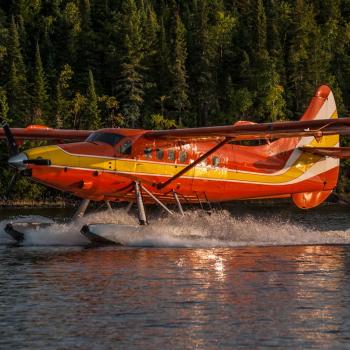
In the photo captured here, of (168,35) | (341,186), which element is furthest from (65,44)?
(341,186)

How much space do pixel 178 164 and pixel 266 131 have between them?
86.5 inches

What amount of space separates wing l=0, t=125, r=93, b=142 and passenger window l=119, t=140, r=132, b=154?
3.60 meters

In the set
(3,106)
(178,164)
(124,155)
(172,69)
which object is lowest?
(178,164)

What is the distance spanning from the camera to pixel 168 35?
3642 inches

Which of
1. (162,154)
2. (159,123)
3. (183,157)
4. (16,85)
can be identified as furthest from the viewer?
(159,123)

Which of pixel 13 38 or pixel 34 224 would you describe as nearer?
pixel 34 224

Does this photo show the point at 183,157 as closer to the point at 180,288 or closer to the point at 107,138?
the point at 107,138

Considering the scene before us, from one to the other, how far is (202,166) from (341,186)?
4091 centimetres

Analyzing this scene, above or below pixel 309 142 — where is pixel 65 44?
above

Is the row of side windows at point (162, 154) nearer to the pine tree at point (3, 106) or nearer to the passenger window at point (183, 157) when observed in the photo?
the passenger window at point (183, 157)

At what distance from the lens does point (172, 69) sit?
81.4 m

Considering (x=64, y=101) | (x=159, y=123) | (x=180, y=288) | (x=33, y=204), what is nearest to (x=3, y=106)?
(x=64, y=101)

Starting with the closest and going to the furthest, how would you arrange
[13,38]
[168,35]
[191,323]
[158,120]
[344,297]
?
[191,323] < [344,297] < [158,120] < [13,38] < [168,35]

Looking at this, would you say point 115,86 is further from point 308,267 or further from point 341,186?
point 308,267
